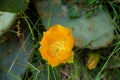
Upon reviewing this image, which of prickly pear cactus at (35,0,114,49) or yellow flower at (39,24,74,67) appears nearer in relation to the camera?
yellow flower at (39,24,74,67)

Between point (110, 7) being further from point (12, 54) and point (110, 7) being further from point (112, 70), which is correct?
point (12, 54)

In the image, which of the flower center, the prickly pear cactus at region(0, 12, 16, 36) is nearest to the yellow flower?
the flower center

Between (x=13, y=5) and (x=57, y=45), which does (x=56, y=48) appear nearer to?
(x=57, y=45)

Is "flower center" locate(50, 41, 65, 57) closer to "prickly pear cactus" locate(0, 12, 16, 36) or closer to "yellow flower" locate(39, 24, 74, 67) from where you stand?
"yellow flower" locate(39, 24, 74, 67)

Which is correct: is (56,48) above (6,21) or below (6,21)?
below

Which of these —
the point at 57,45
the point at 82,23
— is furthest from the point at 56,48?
the point at 82,23

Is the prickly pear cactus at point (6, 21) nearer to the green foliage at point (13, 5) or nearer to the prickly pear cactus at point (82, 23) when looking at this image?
the green foliage at point (13, 5)
